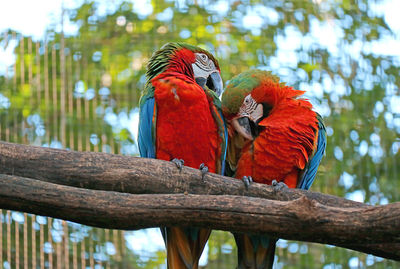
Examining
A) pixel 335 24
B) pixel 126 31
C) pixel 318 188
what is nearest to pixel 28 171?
pixel 318 188

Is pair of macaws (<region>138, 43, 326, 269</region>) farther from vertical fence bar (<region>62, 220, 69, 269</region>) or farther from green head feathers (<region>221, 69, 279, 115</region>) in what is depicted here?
vertical fence bar (<region>62, 220, 69, 269</region>)

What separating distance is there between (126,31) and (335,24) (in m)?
1.93

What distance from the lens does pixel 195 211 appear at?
68.1 inches


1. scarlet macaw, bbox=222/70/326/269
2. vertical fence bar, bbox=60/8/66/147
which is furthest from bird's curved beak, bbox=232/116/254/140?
vertical fence bar, bbox=60/8/66/147

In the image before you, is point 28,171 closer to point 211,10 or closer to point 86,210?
point 86,210

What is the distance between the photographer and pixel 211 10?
492cm

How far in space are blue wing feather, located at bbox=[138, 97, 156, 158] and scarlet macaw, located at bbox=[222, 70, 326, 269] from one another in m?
0.42

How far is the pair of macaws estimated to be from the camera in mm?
2396

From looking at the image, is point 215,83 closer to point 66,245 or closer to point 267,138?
point 267,138

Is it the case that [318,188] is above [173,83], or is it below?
below

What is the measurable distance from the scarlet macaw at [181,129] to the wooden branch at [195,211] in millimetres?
602

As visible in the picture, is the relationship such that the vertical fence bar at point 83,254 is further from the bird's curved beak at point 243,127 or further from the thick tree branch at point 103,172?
the thick tree branch at point 103,172

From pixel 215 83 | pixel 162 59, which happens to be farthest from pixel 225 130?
pixel 162 59

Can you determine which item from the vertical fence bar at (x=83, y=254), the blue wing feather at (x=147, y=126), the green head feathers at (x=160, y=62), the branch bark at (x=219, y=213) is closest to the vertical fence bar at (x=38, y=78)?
the vertical fence bar at (x=83, y=254)
